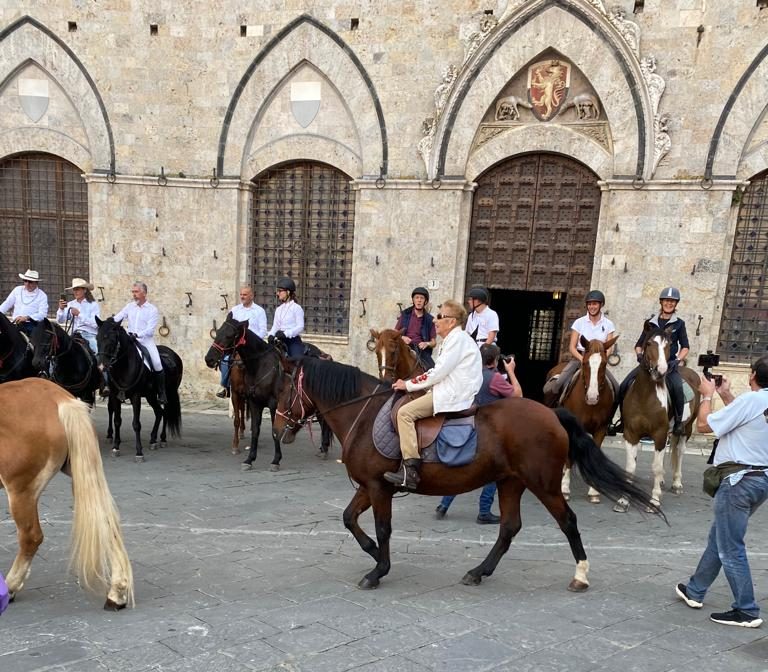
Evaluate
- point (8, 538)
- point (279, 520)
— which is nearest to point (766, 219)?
point (279, 520)

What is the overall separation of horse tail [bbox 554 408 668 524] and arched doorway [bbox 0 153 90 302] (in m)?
12.2

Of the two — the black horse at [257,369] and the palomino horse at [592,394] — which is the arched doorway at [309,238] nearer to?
the black horse at [257,369]

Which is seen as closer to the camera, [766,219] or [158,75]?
[766,219]

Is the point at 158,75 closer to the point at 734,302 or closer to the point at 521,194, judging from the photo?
the point at 521,194

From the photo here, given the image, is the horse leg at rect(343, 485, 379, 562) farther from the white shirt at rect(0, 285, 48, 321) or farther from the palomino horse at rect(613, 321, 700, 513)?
the white shirt at rect(0, 285, 48, 321)

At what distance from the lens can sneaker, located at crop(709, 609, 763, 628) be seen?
13.2 feet

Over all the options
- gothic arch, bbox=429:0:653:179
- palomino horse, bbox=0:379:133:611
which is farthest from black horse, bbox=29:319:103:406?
gothic arch, bbox=429:0:653:179

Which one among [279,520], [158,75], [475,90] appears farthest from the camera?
[158,75]

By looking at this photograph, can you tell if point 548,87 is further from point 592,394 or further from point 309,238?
point 592,394

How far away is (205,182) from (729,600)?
1159cm

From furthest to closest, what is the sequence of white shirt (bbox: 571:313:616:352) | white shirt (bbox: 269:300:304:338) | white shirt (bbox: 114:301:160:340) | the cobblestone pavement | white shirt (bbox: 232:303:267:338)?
white shirt (bbox: 232:303:267:338), white shirt (bbox: 269:300:304:338), white shirt (bbox: 114:301:160:340), white shirt (bbox: 571:313:616:352), the cobblestone pavement

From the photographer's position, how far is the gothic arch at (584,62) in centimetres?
1040

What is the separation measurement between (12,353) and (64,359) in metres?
0.65

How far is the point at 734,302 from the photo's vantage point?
419 inches
